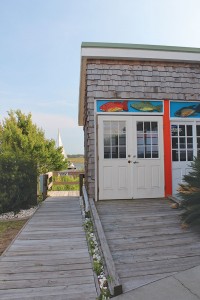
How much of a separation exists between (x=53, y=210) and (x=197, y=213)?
3.92 m

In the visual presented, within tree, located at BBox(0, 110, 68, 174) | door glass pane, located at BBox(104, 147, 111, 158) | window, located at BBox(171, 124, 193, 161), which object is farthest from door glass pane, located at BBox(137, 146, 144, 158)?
tree, located at BBox(0, 110, 68, 174)

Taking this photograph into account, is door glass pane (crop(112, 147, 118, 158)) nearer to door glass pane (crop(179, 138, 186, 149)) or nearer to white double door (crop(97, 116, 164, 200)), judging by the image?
white double door (crop(97, 116, 164, 200))

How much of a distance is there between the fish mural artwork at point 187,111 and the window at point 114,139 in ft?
5.33

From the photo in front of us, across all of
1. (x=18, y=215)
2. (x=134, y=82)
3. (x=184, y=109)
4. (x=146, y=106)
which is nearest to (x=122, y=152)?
(x=146, y=106)

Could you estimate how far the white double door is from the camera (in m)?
5.97

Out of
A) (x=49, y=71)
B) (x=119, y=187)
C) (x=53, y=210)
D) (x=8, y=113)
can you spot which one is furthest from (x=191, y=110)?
(x=8, y=113)

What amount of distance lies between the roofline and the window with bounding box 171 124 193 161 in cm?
190

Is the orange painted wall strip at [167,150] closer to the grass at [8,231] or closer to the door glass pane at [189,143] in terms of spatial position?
the door glass pane at [189,143]

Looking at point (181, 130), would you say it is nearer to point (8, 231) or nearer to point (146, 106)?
point (146, 106)

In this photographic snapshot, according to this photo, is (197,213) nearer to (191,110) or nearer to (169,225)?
(169,225)

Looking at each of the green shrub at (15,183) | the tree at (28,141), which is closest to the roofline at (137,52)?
the green shrub at (15,183)

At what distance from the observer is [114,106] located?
239 inches

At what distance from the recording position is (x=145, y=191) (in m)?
6.10

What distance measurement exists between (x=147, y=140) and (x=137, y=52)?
2402 millimetres
